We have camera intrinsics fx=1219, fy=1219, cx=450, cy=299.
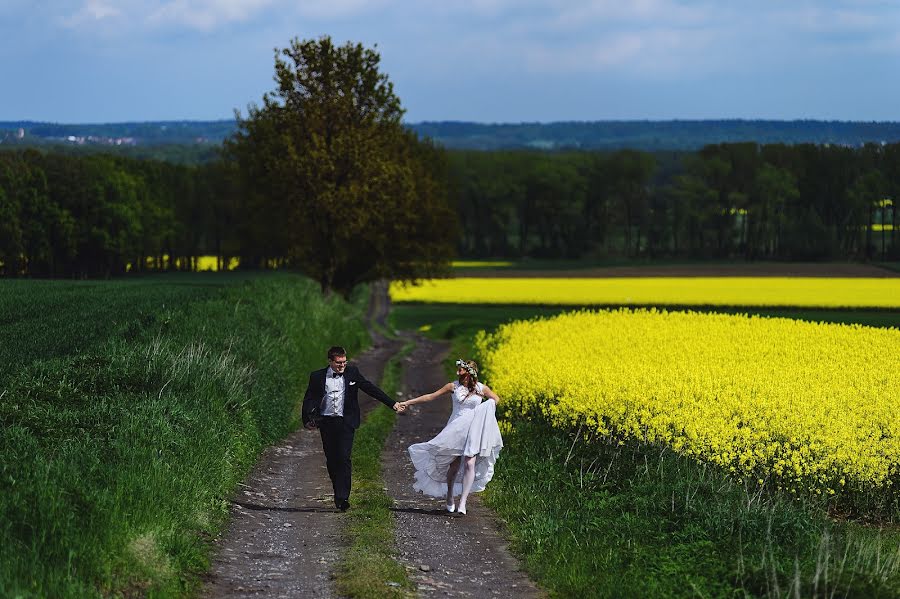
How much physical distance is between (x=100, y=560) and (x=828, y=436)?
12478mm

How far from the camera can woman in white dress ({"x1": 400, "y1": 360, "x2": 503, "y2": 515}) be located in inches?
Result: 656

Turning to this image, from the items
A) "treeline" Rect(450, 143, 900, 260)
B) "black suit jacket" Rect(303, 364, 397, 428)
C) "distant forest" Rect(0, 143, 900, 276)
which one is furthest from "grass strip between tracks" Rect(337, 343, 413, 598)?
"treeline" Rect(450, 143, 900, 260)

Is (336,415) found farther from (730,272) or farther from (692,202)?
(692,202)

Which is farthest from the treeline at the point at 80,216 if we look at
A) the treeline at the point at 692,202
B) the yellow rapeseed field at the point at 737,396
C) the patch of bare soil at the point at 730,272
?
the yellow rapeseed field at the point at 737,396

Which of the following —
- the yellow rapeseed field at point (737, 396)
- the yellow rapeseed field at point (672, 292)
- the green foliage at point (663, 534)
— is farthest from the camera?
the yellow rapeseed field at point (672, 292)

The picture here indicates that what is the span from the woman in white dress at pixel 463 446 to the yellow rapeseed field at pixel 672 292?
168 feet

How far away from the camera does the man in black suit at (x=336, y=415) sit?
55.4 ft

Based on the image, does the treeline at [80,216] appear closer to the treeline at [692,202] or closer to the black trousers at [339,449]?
the treeline at [692,202]

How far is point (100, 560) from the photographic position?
37.9 feet

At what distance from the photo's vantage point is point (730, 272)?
98.5m

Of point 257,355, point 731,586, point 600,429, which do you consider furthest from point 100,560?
point 257,355

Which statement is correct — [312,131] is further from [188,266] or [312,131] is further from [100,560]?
[188,266]

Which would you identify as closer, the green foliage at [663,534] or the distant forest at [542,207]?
the green foliage at [663,534]

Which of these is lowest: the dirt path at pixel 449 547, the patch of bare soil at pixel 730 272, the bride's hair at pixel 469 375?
the patch of bare soil at pixel 730 272
